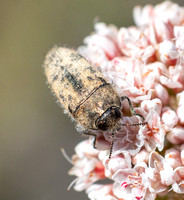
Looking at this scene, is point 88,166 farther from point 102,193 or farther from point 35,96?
point 35,96

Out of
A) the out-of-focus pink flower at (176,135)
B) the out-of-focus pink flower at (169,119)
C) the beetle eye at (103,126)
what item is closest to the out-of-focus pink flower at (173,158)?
the out-of-focus pink flower at (176,135)

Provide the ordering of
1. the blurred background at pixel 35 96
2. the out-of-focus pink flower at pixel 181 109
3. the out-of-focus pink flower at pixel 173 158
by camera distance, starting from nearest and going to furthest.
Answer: the out-of-focus pink flower at pixel 173 158
the out-of-focus pink flower at pixel 181 109
the blurred background at pixel 35 96

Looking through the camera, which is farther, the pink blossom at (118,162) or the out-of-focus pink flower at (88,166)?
the out-of-focus pink flower at (88,166)

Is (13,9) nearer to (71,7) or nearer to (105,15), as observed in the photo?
(71,7)

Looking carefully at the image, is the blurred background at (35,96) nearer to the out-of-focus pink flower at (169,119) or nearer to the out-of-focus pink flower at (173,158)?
the out-of-focus pink flower at (173,158)

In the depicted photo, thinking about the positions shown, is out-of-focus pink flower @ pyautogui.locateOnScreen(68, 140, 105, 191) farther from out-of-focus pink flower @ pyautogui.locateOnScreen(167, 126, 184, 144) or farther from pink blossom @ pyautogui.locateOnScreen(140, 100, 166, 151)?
out-of-focus pink flower @ pyautogui.locateOnScreen(167, 126, 184, 144)

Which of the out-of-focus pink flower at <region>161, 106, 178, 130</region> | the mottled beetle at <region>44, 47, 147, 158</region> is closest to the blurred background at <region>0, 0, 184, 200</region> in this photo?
the mottled beetle at <region>44, 47, 147, 158</region>
